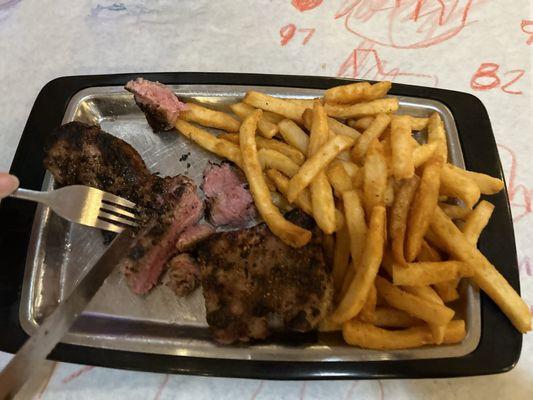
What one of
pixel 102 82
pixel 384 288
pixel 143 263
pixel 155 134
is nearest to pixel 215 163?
pixel 155 134

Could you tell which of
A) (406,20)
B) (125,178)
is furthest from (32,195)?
(406,20)

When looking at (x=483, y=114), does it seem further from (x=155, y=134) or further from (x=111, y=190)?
(x=111, y=190)

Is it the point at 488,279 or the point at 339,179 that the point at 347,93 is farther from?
the point at 488,279

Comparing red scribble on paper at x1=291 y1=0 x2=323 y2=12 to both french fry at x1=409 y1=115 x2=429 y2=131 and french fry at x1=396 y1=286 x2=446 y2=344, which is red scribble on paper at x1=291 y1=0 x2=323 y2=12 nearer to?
french fry at x1=409 y1=115 x2=429 y2=131

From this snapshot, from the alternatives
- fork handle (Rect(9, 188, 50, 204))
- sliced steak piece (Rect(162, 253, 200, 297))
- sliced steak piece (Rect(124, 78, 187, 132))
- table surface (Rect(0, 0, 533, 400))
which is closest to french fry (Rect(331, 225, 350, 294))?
sliced steak piece (Rect(162, 253, 200, 297))

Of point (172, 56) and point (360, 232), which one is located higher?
point (172, 56)

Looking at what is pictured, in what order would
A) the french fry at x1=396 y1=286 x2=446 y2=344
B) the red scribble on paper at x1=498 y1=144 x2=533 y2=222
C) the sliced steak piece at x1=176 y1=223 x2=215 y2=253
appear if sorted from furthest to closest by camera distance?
the red scribble on paper at x1=498 y1=144 x2=533 y2=222 → the sliced steak piece at x1=176 y1=223 x2=215 y2=253 → the french fry at x1=396 y1=286 x2=446 y2=344

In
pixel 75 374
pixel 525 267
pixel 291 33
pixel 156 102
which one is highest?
pixel 156 102
